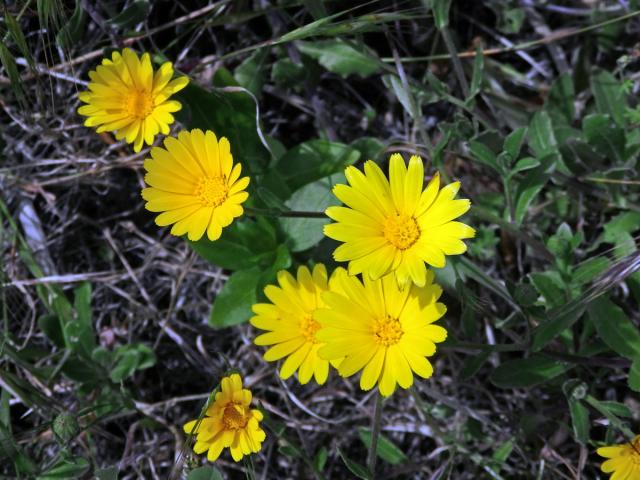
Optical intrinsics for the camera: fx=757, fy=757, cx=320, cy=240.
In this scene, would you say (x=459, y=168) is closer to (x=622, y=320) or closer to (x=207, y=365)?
(x=622, y=320)

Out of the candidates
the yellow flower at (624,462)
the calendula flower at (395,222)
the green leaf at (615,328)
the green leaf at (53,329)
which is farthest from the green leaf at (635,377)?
the green leaf at (53,329)

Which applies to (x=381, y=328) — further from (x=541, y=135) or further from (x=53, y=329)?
(x=53, y=329)

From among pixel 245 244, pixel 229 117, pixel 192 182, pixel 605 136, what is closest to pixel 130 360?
pixel 245 244

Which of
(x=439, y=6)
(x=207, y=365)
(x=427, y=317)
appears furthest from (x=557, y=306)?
(x=207, y=365)

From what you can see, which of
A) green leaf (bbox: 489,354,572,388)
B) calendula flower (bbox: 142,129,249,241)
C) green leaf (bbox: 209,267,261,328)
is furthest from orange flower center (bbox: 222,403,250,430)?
green leaf (bbox: 489,354,572,388)

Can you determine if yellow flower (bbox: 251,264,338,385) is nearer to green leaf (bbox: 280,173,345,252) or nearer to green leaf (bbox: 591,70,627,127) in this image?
green leaf (bbox: 280,173,345,252)

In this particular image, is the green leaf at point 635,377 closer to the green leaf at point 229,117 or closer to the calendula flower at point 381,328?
the calendula flower at point 381,328

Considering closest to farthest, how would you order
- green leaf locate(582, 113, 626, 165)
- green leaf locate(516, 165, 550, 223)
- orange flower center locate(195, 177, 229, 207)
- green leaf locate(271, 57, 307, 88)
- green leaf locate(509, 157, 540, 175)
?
orange flower center locate(195, 177, 229, 207), green leaf locate(509, 157, 540, 175), green leaf locate(516, 165, 550, 223), green leaf locate(582, 113, 626, 165), green leaf locate(271, 57, 307, 88)

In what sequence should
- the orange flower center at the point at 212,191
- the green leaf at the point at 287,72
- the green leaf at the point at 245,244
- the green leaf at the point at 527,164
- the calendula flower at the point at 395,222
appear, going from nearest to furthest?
the calendula flower at the point at 395,222, the orange flower center at the point at 212,191, the green leaf at the point at 527,164, the green leaf at the point at 245,244, the green leaf at the point at 287,72
